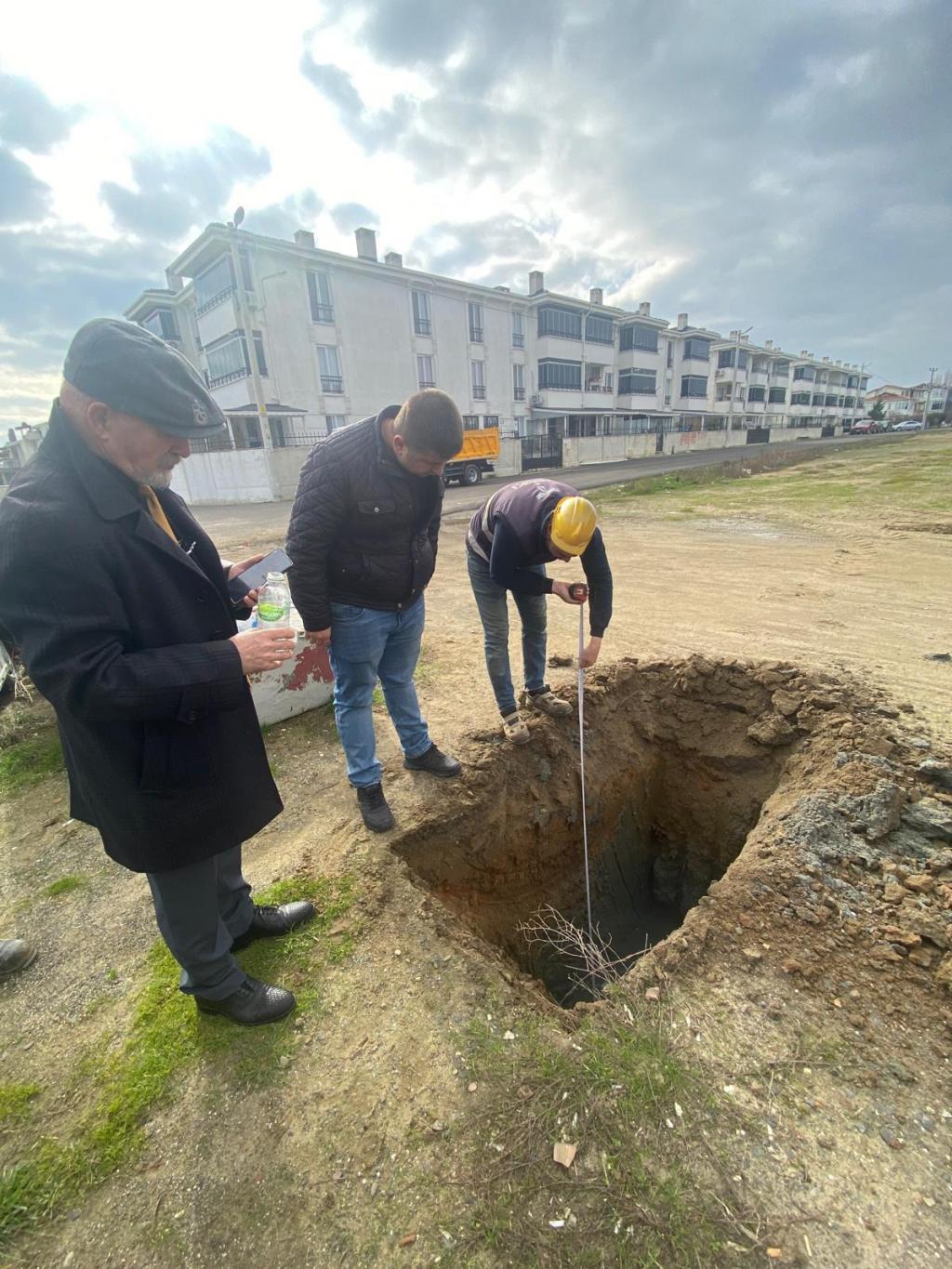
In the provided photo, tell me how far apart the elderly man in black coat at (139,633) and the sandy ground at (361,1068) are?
471 millimetres

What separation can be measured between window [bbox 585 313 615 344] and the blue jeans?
40448 mm

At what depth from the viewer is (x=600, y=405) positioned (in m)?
39.9

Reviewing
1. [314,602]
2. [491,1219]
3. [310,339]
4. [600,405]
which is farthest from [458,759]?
[600,405]

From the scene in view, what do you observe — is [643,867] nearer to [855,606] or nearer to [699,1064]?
[699,1064]

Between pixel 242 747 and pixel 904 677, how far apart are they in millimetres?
4271

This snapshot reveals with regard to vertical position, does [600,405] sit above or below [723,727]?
above

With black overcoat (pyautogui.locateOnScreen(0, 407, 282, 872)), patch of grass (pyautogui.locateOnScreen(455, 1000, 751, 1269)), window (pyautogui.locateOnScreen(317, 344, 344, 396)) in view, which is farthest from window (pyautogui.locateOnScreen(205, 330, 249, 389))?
patch of grass (pyautogui.locateOnScreen(455, 1000, 751, 1269))

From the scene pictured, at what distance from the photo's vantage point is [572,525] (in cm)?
273

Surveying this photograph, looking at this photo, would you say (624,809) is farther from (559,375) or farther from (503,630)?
(559,375)

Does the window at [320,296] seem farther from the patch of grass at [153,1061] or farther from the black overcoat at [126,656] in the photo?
the patch of grass at [153,1061]

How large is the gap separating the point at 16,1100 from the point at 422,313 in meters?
32.4

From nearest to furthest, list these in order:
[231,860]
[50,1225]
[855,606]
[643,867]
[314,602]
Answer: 1. [50,1225]
2. [231,860]
3. [314,602]
4. [643,867]
5. [855,606]

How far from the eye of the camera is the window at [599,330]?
38.0m

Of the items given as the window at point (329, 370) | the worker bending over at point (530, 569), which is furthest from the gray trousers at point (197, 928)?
the window at point (329, 370)
